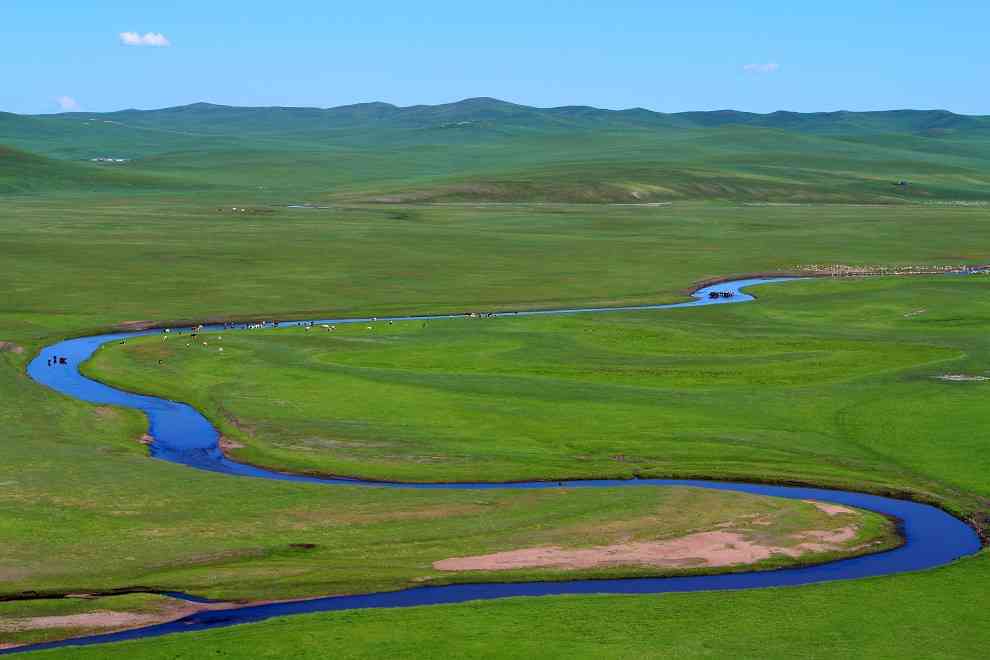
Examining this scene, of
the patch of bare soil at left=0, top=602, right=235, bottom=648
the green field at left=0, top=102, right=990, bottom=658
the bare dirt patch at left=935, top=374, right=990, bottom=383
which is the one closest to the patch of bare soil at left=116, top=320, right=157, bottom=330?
the green field at left=0, top=102, right=990, bottom=658

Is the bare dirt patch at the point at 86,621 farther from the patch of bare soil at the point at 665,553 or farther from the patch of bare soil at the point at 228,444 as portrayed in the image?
the patch of bare soil at the point at 228,444

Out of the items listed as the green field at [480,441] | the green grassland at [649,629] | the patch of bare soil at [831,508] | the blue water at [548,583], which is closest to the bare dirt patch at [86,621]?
the green field at [480,441]

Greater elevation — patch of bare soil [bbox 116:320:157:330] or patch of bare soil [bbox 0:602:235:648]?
patch of bare soil [bbox 116:320:157:330]

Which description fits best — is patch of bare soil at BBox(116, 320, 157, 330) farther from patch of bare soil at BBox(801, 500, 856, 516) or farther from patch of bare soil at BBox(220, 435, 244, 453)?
patch of bare soil at BBox(801, 500, 856, 516)

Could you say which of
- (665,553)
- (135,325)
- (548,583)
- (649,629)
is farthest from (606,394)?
(135,325)

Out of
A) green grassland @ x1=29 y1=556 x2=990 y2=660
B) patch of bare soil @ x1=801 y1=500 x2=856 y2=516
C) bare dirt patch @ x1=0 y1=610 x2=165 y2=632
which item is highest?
patch of bare soil @ x1=801 y1=500 x2=856 y2=516

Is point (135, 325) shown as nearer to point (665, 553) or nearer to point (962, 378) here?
point (962, 378)
